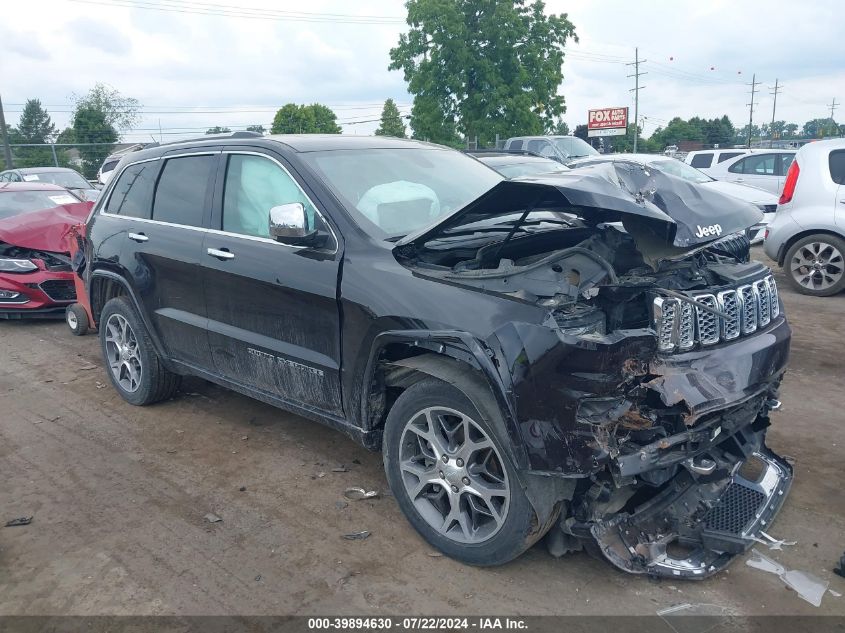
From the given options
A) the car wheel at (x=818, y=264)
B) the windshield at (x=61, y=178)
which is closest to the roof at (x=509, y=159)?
the car wheel at (x=818, y=264)

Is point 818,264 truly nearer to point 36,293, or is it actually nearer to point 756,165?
point 756,165

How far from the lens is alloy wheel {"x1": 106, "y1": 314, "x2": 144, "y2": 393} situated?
533cm

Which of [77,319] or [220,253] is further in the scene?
[77,319]

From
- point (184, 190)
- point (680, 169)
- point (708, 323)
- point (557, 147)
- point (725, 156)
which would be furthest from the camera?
point (557, 147)

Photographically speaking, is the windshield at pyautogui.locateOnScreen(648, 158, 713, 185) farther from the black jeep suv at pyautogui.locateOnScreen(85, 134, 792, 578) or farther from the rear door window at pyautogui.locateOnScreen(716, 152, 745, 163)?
the black jeep suv at pyautogui.locateOnScreen(85, 134, 792, 578)

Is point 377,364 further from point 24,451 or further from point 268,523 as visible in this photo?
point 24,451

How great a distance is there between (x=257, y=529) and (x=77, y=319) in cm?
510

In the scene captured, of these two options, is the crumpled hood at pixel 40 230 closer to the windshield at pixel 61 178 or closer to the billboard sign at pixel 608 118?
the windshield at pixel 61 178

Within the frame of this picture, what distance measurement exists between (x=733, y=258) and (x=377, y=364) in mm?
2082

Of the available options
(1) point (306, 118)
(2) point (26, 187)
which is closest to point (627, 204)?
(2) point (26, 187)

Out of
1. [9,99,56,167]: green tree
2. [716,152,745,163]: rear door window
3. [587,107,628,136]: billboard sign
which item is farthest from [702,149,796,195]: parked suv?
[9,99,56,167]: green tree

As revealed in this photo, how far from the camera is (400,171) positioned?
4234 mm

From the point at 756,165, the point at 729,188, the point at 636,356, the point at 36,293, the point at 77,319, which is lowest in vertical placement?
the point at 77,319

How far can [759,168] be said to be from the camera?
15.0m
